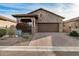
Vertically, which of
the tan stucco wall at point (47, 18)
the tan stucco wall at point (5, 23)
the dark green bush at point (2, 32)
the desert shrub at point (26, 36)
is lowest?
the desert shrub at point (26, 36)

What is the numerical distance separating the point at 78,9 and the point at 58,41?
0.84 m

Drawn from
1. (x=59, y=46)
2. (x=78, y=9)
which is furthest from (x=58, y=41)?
(x=78, y=9)

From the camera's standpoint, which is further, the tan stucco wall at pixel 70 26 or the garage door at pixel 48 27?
Result: the garage door at pixel 48 27

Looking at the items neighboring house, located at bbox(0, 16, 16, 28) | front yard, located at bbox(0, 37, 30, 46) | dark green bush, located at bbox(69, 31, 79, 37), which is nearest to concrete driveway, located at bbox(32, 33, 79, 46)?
dark green bush, located at bbox(69, 31, 79, 37)

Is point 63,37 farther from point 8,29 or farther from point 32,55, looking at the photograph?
point 8,29

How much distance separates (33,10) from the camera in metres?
4.26

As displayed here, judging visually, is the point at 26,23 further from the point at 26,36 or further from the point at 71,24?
the point at 71,24

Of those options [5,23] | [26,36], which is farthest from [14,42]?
[5,23]

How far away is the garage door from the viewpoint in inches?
172

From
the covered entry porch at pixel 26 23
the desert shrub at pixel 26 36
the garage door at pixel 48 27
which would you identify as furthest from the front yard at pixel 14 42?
the garage door at pixel 48 27

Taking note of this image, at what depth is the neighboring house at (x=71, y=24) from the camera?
4.23m

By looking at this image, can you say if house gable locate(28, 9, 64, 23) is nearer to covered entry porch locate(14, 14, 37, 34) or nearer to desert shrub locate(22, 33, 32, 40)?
covered entry porch locate(14, 14, 37, 34)

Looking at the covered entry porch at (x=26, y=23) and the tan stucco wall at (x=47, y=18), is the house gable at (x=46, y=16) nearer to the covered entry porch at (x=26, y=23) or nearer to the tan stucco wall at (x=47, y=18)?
the tan stucco wall at (x=47, y=18)

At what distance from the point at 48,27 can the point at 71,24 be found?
0.54 meters
